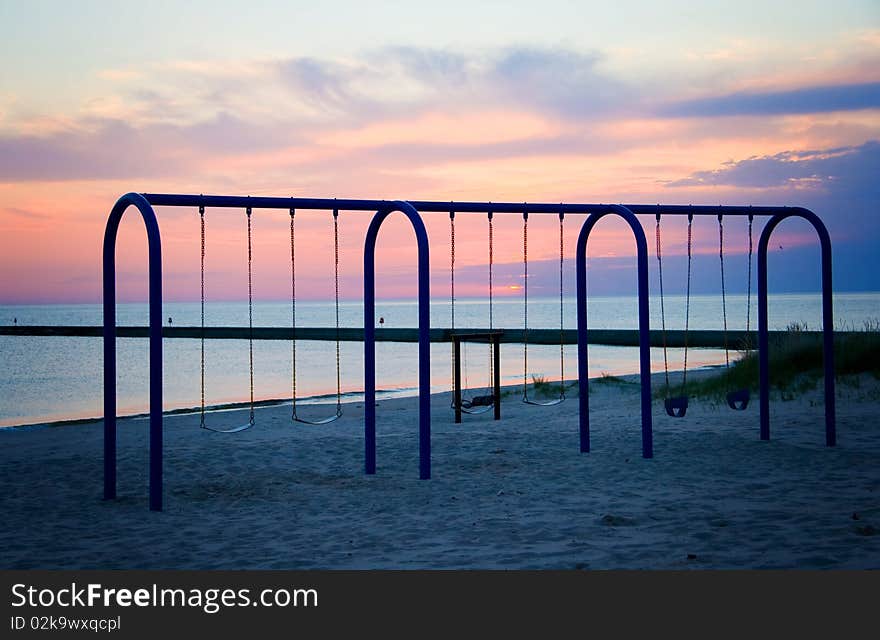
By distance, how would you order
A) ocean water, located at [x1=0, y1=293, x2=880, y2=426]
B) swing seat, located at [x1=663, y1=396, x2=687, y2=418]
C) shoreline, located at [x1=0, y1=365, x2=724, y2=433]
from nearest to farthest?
swing seat, located at [x1=663, y1=396, x2=687, y2=418], shoreline, located at [x1=0, y1=365, x2=724, y2=433], ocean water, located at [x1=0, y1=293, x2=880, y2=426]

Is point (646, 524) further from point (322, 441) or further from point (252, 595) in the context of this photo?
point (322, 441)

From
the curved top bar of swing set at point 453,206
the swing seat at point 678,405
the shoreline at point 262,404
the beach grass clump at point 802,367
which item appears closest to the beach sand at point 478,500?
the swing seat at point 678,405

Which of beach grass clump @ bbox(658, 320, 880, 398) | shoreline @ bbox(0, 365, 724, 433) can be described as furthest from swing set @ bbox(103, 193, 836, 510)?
shoreline @ bbox(0, 365, 724, 433)

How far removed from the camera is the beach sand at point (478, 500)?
5.11 meters

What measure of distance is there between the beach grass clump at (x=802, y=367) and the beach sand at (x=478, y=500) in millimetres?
1491

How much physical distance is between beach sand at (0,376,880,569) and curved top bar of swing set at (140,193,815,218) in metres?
2.56

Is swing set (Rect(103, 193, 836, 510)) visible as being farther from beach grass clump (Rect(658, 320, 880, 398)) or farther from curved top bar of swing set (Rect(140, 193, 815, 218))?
beach grass clump (Rect(658, 320, 880, 398))

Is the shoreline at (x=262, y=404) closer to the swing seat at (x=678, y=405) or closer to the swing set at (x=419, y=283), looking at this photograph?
the swing seat at (x=678, y=405)

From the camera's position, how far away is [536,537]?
18.0 ft

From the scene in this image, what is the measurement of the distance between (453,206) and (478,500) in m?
3.14

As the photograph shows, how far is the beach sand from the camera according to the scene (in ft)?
16.8

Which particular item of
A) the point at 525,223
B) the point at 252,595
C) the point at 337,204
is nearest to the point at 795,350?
the point at 525,223

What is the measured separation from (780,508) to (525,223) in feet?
13.1

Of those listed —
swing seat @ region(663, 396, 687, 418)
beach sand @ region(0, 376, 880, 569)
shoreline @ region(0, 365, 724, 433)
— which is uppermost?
swing seat @ region(663, 396, 687, 418)
